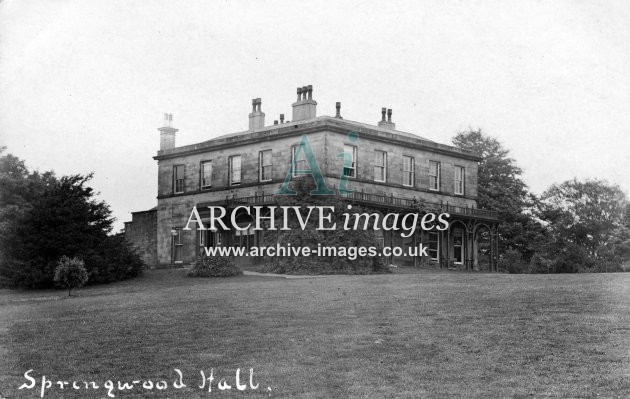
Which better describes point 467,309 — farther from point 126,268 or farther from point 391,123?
point 391,123

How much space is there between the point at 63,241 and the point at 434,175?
19.0 metres

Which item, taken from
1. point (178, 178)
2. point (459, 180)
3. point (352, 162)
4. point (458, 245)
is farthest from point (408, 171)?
point (178, 178)

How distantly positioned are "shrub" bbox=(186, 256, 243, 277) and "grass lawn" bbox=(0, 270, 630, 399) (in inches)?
359

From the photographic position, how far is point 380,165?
4047cm

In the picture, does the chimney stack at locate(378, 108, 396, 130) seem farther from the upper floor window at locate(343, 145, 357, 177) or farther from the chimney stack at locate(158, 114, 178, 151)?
the chimney stack at locate(158, 114, 178, 151)

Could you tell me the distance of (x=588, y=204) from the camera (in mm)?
52688

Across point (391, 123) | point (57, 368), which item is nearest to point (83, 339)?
point (57, 368)

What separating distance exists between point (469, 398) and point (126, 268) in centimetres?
2376

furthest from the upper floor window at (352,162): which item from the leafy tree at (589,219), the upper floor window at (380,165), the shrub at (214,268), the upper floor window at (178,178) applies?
the leafy tree at (589,219)

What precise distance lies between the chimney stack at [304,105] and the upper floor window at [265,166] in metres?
2.71

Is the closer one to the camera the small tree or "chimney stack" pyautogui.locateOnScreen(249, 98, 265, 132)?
the small tree

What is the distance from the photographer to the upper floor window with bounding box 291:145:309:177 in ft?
128

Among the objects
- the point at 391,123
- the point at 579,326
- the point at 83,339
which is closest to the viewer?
the point at 579,326
